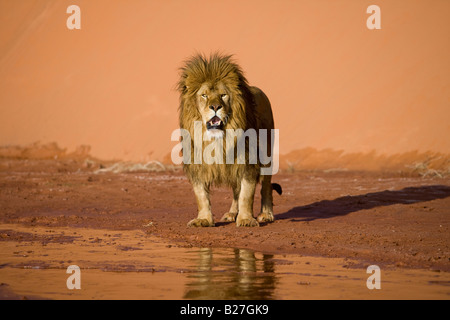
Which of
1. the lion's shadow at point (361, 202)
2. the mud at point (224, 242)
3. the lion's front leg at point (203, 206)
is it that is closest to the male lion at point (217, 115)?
the lion's front leg at point (203, 206)

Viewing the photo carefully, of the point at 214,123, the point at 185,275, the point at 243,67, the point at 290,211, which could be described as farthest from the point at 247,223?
the point at 243,67

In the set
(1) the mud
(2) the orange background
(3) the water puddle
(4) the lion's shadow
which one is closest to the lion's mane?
(1) the mud

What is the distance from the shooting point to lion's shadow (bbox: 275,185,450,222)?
1060 cm

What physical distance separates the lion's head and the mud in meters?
1.39

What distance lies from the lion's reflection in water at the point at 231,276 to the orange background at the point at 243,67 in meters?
12.6

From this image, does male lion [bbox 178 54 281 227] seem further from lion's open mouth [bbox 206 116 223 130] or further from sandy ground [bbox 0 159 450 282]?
sandy ground [bbox 0 159 450 282]

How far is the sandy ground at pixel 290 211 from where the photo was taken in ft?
24.0

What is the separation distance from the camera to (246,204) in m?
8.88

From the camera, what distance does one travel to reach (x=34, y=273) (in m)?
5.63

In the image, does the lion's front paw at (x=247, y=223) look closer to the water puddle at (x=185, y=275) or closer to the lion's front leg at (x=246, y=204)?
the lion's front leg at (x=246, y=204)

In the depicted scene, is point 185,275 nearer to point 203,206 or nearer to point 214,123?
point 214,123
